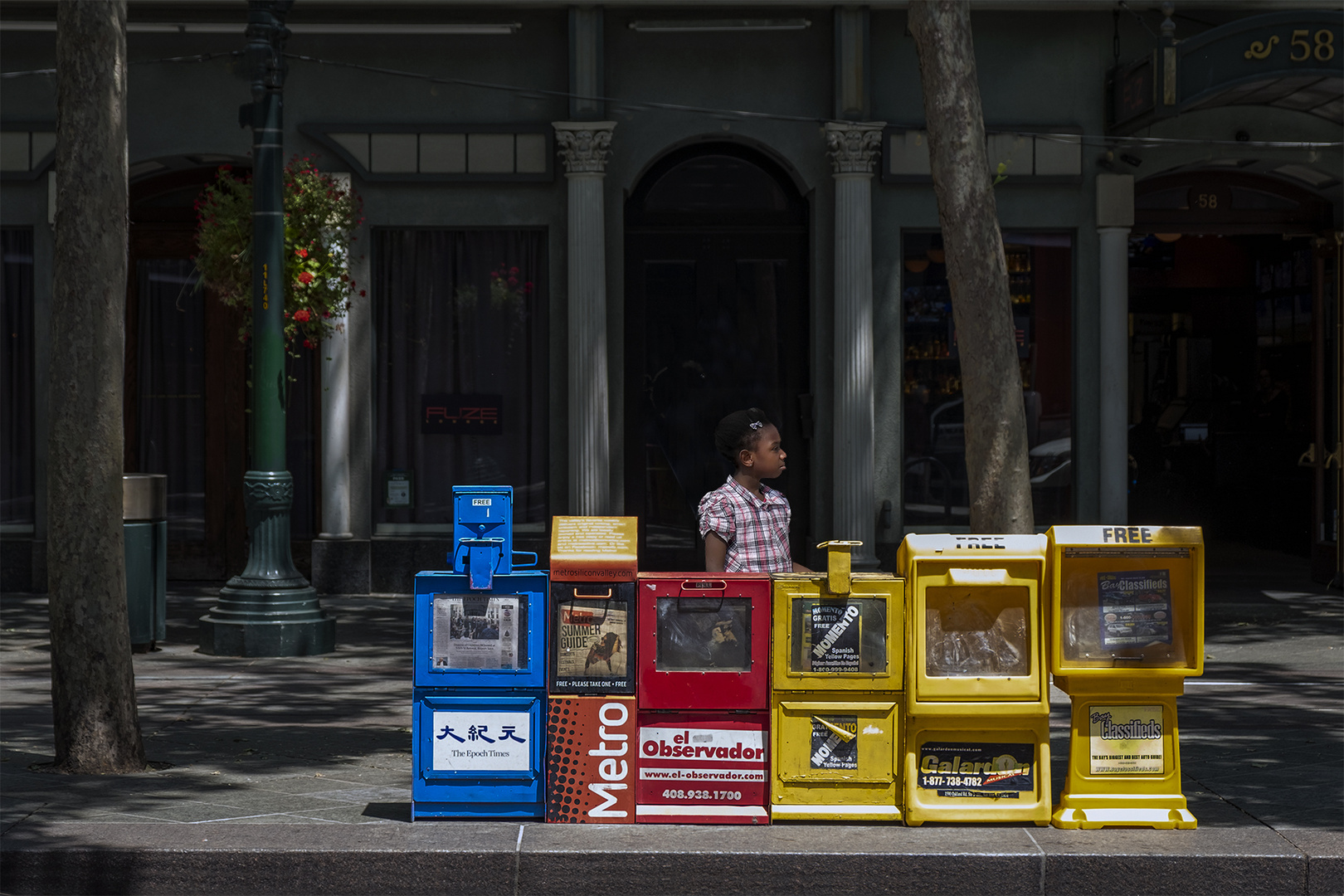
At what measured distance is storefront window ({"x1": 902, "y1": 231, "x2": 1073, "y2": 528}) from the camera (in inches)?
518

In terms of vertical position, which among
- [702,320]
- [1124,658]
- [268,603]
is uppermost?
[702,320]

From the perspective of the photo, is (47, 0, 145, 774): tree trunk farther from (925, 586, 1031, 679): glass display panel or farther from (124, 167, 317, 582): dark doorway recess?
(124, 167, 317, 582): dark doorway recess

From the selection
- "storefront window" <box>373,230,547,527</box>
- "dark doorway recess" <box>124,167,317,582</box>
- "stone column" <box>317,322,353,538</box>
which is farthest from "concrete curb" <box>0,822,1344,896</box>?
"dark doorway recess" <box>124,167,317,582</box>

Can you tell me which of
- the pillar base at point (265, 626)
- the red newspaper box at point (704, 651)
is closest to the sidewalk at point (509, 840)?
the red newspaper box at point (704, 651)

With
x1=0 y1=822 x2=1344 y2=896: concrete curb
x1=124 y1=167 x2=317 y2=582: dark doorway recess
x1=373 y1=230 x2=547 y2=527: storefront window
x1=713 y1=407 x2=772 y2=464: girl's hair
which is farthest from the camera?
x1=124 y1=167 x2=317 y2=582: dark doorway recess

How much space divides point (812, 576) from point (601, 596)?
77 cm

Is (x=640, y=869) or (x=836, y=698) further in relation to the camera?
(x=836, y=698)

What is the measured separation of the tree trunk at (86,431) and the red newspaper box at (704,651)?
7.85ft

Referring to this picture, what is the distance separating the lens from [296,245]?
35.9ft

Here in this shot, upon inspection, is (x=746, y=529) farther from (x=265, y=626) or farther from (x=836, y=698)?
(x=265, y=626)

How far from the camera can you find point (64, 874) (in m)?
5.12

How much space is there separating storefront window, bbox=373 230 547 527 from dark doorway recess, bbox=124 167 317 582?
1325mm

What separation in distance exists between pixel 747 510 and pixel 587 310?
6.63 m

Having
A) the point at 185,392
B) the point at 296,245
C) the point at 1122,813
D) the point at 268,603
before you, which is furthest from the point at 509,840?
the point at 185,392
